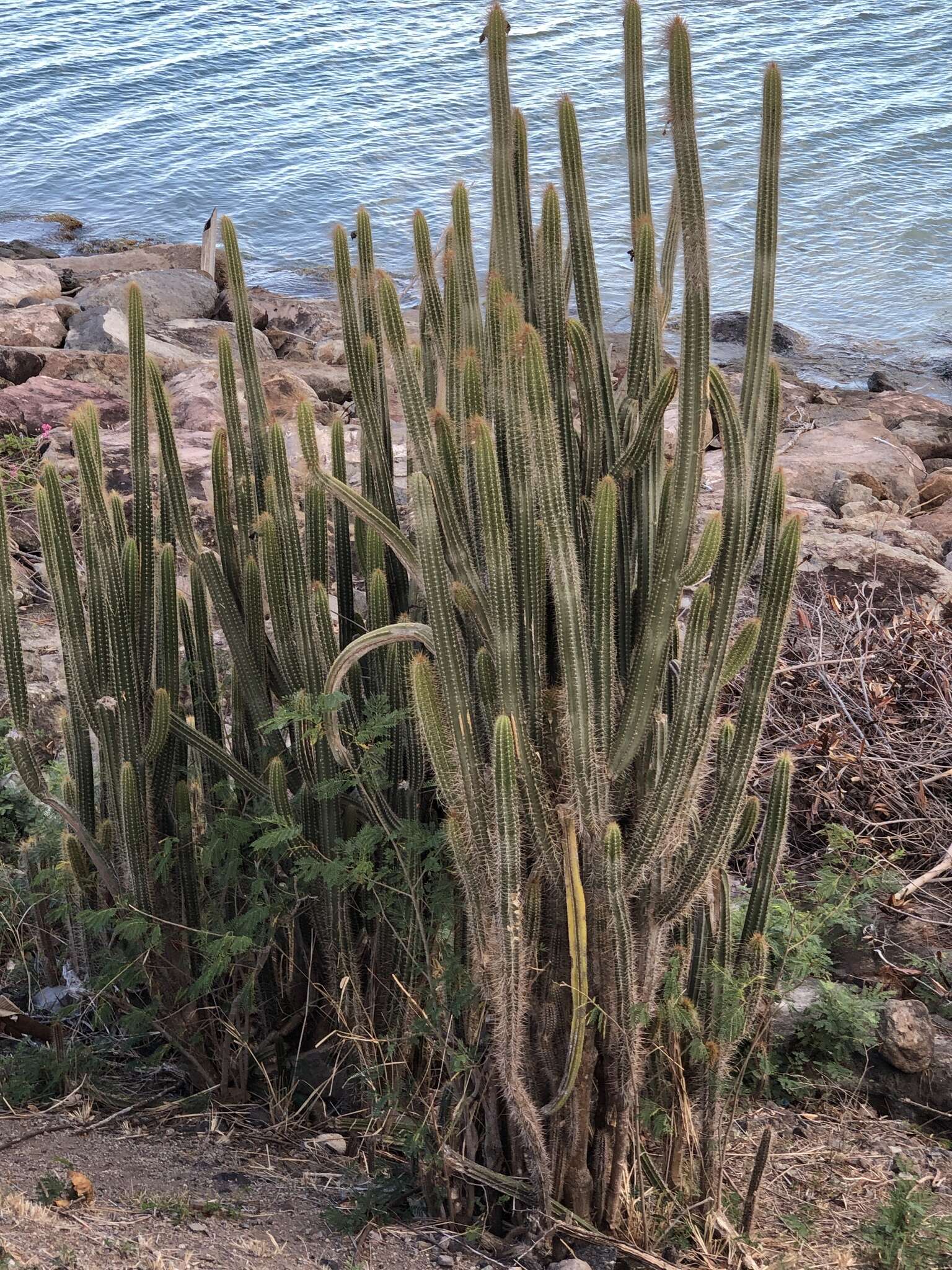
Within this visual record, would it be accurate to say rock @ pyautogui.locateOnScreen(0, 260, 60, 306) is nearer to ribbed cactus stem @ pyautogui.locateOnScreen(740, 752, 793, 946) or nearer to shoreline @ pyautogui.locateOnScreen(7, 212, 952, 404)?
shoreline @ pyautogui.locateOnScreen(7, 212, 952, 404)

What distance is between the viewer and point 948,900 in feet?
13.6

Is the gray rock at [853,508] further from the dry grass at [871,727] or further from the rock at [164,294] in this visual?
the rock at [164,294]

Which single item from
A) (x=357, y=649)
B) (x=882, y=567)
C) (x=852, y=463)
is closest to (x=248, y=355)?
(x=357, y=649)

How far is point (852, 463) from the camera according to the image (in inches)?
320

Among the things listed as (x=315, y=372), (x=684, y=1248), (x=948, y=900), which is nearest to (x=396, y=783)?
(x=684, y=1248)

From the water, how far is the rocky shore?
218 cm

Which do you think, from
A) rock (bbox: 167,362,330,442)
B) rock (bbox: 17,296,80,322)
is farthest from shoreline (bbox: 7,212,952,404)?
rock (bbox: 167,362,330,442)

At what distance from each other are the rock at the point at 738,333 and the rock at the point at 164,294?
17.3 feet

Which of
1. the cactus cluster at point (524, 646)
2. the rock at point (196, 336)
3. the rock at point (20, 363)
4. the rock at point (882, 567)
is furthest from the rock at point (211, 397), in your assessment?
the cactus cluster at point (524, 646)

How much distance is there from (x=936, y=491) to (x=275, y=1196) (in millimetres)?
6935

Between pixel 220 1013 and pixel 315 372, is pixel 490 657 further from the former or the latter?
pixel 315 372

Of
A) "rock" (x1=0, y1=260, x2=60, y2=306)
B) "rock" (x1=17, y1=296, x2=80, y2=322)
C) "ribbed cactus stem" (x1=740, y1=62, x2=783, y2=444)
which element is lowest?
"rock" (x1=17, y1=296, x2=80, y2=322)

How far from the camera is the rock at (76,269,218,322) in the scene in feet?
39.9

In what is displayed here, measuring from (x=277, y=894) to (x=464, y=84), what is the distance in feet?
70.9
